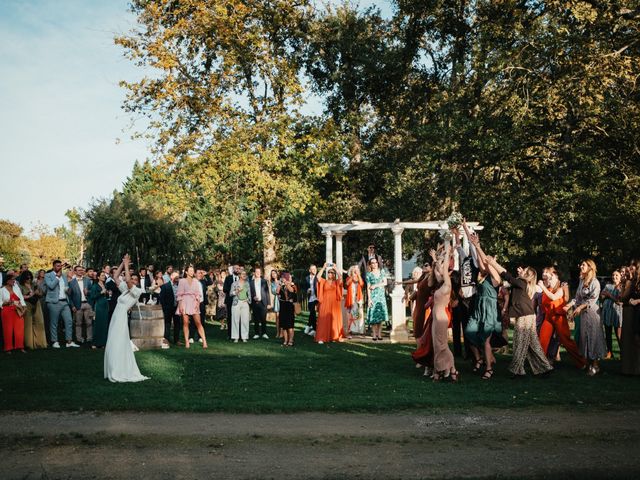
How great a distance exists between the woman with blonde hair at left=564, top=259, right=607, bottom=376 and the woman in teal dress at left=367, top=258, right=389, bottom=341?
6.16 m

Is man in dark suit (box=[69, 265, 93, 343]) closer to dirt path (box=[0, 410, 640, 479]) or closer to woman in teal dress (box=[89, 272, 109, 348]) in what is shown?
woman in teal dress (box=[89, 272, 109, 348])

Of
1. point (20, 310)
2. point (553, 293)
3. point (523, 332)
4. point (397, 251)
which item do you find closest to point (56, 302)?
point (20, 310)

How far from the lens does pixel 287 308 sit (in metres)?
16.5

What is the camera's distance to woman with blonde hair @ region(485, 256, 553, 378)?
1112 centimetres

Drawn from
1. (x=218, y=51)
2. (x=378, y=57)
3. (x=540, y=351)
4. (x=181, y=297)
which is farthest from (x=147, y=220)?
(x=540, y=351)

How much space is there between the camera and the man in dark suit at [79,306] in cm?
1733

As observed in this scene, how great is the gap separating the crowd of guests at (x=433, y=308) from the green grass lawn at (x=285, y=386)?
1.62 feet

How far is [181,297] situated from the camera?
16.4 meters

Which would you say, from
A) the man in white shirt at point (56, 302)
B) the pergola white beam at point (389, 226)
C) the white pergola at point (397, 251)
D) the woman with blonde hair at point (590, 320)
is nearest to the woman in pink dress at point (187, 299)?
the man in white shirt at point (56, 302)

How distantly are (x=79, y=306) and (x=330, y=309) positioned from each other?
21.6 ft

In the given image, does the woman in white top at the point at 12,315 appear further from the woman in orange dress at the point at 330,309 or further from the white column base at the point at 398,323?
the white column base at the point at 398,323

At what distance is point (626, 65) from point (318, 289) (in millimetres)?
10443

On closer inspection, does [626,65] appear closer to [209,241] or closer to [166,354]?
[166,354]

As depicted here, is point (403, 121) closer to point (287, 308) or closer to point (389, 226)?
point (389, 226)
